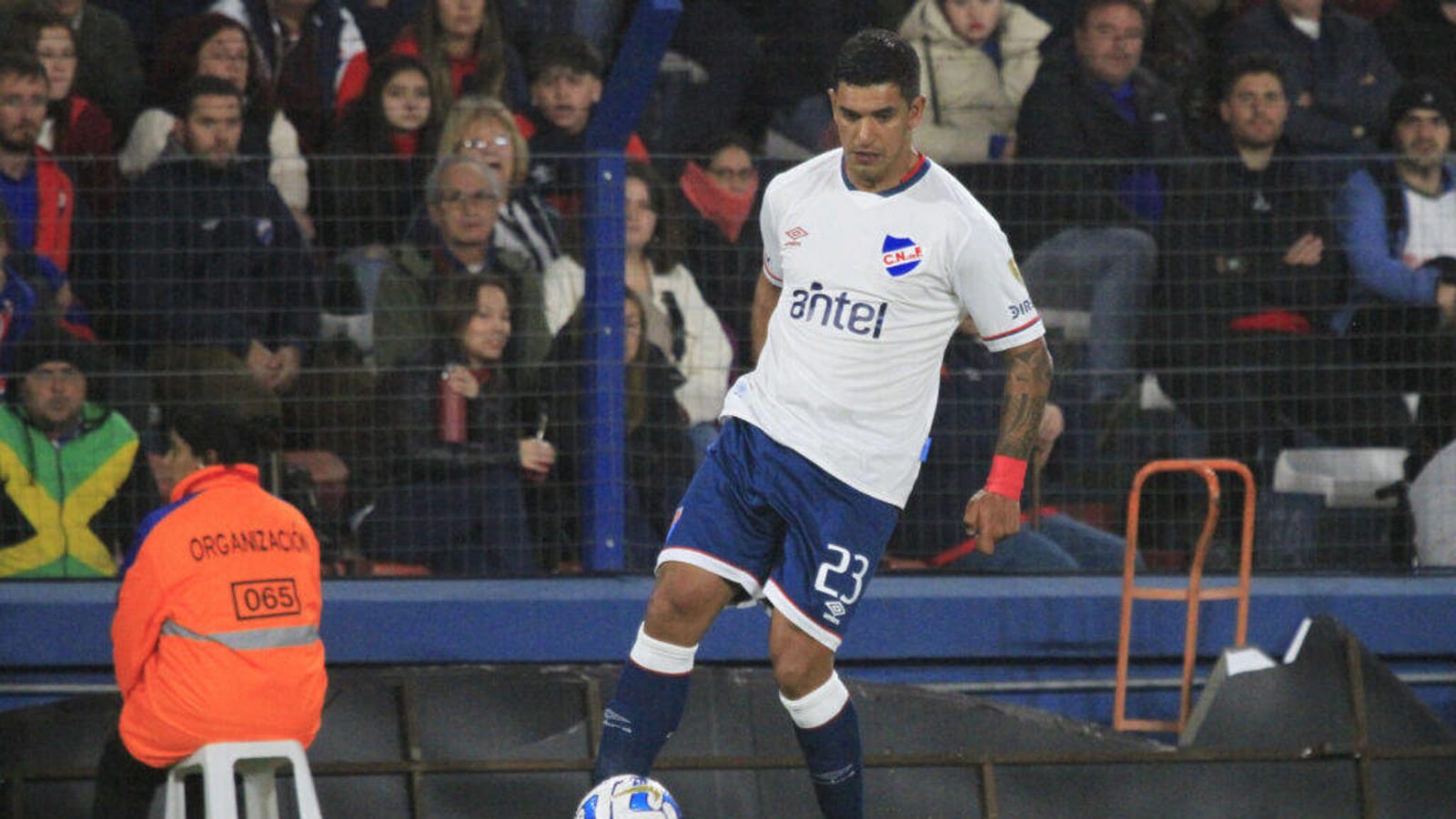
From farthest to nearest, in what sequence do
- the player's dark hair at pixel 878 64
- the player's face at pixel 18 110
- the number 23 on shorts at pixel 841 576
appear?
the player's face at pixel 18 110
the number 23 on shorts at pixel 841 576
the player's dark hair at pixel 878 64

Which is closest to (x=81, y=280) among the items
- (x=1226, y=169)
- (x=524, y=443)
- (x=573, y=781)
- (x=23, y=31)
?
(x=23, y=31)

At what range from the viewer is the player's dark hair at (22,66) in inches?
279

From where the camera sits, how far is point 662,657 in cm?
490

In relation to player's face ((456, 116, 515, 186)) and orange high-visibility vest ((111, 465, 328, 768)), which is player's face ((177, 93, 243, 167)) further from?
orange high-visibility vest ((111, 465, 328, 768))

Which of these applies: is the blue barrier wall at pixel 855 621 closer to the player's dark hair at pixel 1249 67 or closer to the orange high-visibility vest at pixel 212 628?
the orange high-visibility vest at pixel 212 628

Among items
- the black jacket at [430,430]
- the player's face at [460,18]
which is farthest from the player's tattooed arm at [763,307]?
the player's face at [460,18]

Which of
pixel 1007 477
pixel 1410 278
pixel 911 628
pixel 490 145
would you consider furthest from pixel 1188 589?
pixel 490 145

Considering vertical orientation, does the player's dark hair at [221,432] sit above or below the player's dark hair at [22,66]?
below

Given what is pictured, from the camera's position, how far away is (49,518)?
674cm

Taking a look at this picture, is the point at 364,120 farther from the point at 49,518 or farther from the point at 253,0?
the point at 49,518

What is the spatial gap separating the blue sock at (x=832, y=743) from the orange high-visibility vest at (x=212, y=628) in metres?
1.33

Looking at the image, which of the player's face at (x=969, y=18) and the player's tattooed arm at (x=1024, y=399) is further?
the player's face at (x=969, y=18)

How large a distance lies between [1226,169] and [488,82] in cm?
274

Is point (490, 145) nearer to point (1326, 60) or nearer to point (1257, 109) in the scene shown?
point (1257, 109)
